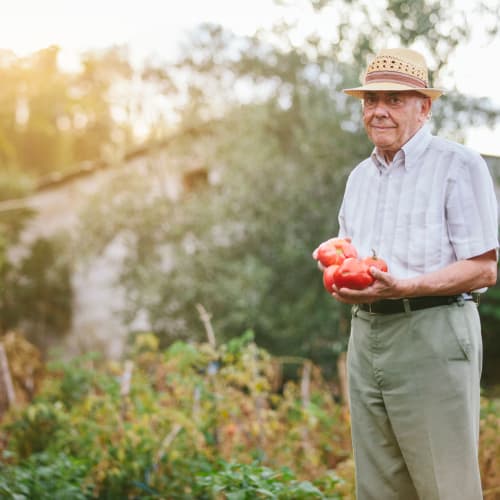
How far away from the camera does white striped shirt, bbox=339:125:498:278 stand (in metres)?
2.32

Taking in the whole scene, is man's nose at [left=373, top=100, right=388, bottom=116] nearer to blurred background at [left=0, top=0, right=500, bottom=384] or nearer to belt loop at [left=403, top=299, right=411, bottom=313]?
belt loop at [left=403, top=299, right=411, bottom=313]

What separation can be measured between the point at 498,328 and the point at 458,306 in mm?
7777

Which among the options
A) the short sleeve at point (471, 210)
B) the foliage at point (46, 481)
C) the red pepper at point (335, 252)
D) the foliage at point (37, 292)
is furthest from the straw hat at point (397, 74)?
the foliage at point (37, 292)

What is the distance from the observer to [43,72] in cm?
2525

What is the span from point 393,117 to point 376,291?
601mm

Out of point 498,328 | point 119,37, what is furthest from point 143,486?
point 119,37

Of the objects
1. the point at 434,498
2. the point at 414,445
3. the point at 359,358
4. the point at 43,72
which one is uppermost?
the point at 43,72

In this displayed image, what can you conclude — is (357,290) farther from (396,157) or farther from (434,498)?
(434,498)

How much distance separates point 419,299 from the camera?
2.37 metres

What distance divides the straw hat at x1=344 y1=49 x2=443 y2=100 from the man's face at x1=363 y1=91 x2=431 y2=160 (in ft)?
0.12

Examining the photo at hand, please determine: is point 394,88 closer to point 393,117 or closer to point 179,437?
point 393,117

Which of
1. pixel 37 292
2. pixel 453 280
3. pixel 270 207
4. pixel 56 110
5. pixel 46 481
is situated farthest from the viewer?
pixel 56 110

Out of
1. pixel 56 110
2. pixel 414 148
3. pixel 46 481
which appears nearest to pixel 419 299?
pixel 414 148

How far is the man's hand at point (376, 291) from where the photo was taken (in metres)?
2.25
